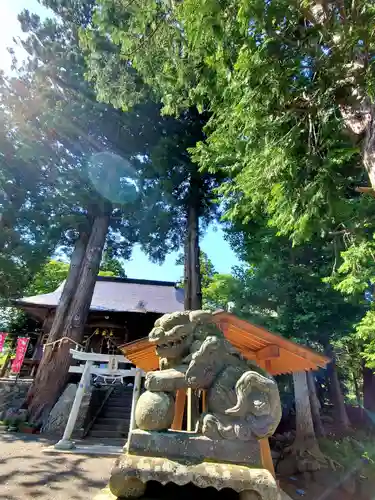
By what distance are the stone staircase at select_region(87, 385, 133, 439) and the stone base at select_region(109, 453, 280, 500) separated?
25.4ft

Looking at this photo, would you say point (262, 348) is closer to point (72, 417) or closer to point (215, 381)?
point (215, 381)

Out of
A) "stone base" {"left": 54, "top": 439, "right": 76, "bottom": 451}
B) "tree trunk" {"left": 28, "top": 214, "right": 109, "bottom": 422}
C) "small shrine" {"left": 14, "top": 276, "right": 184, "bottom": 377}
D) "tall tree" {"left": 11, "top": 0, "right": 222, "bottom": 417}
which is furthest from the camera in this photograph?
"small shrine" {"left": 14, "top": 276, "right": 184, "bottom": 377}

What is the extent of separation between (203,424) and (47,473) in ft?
15.1

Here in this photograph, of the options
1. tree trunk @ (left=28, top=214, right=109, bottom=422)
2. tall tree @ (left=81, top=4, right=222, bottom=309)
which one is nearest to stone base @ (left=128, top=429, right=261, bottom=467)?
tall tree @ (left=81, top=4, right=222, bottom=309)

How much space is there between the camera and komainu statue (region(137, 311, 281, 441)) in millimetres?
1583

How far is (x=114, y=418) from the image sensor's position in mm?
8875

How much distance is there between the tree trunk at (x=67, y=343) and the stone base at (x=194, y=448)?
836 centimetres

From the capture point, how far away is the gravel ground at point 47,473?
3.81 m

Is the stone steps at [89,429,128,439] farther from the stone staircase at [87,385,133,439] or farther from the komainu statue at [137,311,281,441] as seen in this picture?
the komainu statue at [137,311,281,441]

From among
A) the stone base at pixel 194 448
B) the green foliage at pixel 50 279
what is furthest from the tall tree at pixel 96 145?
the green foliage at pixel 50 279

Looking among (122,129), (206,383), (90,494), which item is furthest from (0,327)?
(206,383)

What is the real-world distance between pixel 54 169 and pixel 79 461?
8834mm

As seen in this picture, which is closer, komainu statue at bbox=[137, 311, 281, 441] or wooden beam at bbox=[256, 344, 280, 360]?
komainu statue at bbox=[137, 311, 281, 441]

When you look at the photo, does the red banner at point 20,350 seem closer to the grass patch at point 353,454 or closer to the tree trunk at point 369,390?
the grass patch at point 353,454
